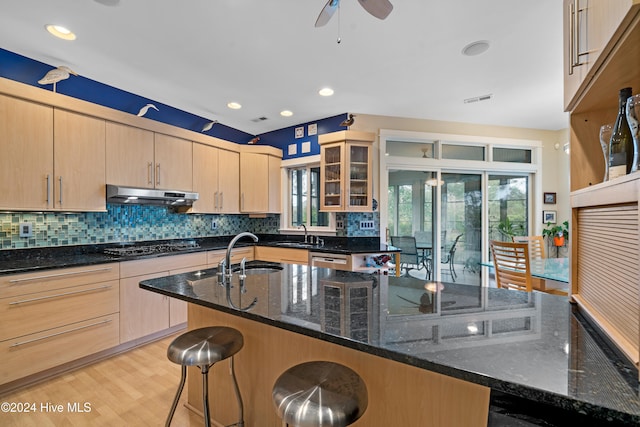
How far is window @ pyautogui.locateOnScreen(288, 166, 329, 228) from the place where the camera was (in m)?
4.40

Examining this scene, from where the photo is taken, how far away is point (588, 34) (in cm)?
84

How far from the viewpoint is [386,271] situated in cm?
350

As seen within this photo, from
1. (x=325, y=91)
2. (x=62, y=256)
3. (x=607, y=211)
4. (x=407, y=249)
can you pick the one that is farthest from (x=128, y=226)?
(x=607, y=211)

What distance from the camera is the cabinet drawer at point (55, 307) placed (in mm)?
2080

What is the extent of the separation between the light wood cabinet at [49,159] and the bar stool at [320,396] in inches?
106

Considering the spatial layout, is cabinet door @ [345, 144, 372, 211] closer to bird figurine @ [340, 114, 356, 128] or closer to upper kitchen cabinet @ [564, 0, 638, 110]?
bird figurine @ [340, 114, 356, 128]

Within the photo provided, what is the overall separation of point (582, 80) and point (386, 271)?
9.30ft

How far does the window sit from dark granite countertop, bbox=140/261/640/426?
282 cm

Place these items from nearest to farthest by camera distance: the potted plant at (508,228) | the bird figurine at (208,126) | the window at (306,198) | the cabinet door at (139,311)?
the cabinet door at (139,311) < the bird figurine at (208,126) < the window at (306,198) < the potted plant at (508,228)

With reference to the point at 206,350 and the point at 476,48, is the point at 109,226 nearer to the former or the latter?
the point at 206,350

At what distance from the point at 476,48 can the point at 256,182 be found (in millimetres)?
3120

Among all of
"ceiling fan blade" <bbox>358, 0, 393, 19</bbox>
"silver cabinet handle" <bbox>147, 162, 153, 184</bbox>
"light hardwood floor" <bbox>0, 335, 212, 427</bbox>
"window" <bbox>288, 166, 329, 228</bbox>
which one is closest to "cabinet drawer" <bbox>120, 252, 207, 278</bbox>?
"light hardwood floor" <bbox>0, 335, 212, 427</bbox>

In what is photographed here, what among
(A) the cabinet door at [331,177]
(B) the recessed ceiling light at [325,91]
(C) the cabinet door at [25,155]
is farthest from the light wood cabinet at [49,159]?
(A) the cabinet door at [331,177]

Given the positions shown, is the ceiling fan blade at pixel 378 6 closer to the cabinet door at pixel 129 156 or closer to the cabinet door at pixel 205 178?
the cabinet door at pixel 129 156
